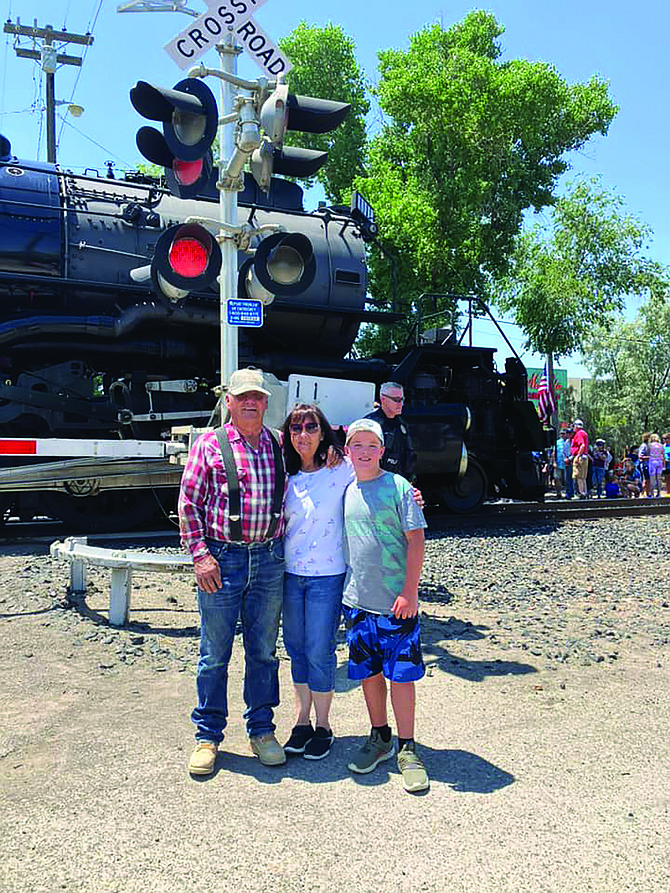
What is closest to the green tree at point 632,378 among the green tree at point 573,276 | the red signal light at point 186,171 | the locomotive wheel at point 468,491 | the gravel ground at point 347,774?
the green tree at point 573,276

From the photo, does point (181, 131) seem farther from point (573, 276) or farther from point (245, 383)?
point (573, 276)

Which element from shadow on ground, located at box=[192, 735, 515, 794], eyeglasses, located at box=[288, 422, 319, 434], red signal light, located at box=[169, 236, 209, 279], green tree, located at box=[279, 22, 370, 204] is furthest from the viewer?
green tree, located at box=[279, 22, 370, 204]

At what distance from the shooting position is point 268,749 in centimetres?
326

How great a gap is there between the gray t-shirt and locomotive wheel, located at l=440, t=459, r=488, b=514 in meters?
8.22

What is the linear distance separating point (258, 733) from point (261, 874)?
0.96 meters

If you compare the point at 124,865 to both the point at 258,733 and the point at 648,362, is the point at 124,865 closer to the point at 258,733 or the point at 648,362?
the point at 258,733

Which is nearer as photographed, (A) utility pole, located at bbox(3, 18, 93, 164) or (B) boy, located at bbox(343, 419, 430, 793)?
(B) boy, located at bbox(343, 419, 430, 793)

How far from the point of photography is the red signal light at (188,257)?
4.33m

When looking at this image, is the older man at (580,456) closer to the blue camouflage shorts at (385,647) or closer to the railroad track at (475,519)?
the railroad track at (475,519)

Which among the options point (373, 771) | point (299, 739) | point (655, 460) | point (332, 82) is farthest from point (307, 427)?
point (332, 82)

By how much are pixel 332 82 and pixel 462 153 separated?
268 inches

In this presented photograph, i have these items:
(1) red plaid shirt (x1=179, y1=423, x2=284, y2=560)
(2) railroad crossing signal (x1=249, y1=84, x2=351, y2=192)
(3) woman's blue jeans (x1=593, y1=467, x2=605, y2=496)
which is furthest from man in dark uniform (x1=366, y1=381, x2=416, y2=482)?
(3) woman's blue jeans (x1=593, y1=467, x2=605, y2=496)

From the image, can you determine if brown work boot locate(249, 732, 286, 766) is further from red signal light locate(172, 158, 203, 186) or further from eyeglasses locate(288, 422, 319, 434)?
red signal light locate(172, 158, 203, 186)

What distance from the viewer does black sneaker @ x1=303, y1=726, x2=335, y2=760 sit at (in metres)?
3.32
